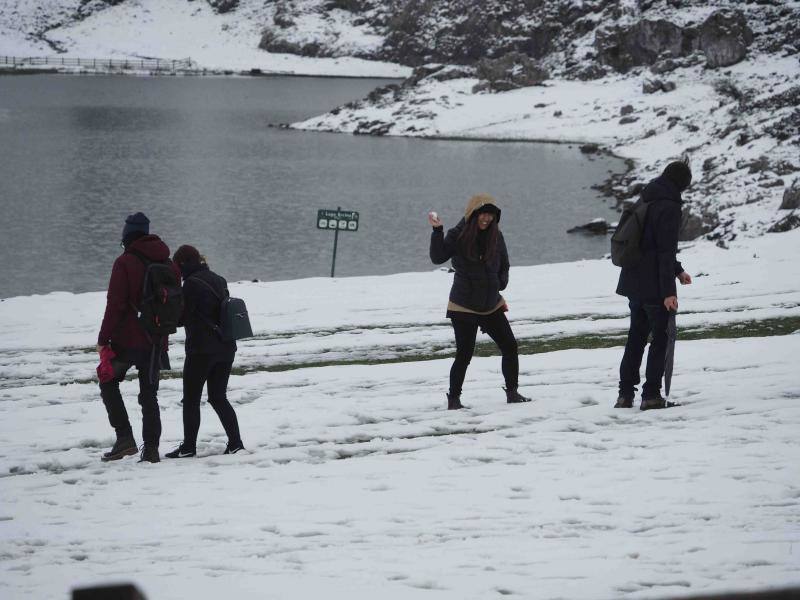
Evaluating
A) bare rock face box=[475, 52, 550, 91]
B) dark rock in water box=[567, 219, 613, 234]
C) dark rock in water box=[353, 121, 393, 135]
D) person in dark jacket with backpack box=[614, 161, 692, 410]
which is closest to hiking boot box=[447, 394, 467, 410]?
person in dark jacket with backpack box=[614, 161, 692, 410]

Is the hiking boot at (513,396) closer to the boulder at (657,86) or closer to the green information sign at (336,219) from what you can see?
the green information sign at (336,219)

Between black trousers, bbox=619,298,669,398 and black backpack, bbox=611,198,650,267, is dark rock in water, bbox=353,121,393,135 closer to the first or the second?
black trousers, bbox=619,298,669,398

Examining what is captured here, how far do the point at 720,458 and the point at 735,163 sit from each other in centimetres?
3166

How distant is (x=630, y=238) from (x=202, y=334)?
384cm

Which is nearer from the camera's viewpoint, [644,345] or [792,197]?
[644,345]

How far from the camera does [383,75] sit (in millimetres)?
123938

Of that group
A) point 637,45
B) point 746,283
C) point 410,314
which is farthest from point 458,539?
point 637,45

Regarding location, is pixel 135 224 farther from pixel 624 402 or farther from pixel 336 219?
pixel 336 219

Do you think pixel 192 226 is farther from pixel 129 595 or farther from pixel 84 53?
pixel 84 53

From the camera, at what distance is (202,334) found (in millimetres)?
9586

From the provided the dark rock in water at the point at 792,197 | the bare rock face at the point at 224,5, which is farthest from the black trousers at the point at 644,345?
the bare rock face at the point at 224,5

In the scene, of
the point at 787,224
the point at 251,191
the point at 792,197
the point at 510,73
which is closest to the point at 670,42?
the point at 510,73

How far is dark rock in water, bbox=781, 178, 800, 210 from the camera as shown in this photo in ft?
90.1

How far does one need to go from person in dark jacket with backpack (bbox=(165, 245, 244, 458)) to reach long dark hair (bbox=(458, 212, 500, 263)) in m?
2.22
